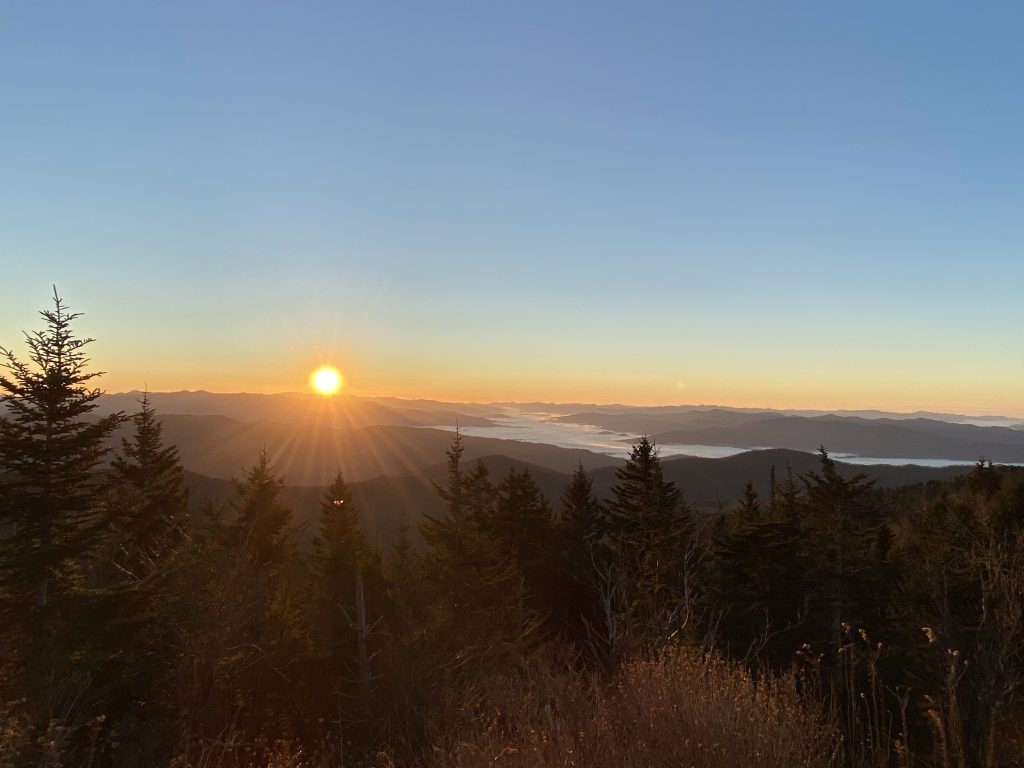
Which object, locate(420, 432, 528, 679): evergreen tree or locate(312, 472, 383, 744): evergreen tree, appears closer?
locate(312, 472, 383, 744): evergreen tree

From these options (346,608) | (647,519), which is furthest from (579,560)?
(346,608)

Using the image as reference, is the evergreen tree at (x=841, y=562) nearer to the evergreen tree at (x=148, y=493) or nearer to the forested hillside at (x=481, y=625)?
the forested hillside at (x=481, y=625)

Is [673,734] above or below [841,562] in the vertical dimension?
above

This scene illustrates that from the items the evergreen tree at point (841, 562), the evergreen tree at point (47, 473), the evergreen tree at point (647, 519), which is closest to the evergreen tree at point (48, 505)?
the evergreen tree at point (47, 473)

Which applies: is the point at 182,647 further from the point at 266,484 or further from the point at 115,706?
the point at 266,484

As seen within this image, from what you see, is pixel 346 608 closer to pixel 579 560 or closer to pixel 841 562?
pixel 579 560

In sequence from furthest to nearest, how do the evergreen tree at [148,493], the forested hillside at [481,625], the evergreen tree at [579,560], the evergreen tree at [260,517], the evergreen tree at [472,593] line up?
the evergreen tree at [579,560] < the evergreen tree at [472,593] < the evergreen tree at [260,517] < the evergreen tree at [148,493] < the forested hillside at [481,625]

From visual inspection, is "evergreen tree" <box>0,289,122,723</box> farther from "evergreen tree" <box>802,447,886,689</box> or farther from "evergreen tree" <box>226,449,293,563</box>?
"evergreen tree" <box>802,447,886,689</box>

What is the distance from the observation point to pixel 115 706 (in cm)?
1422

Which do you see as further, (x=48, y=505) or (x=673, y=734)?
(x=48, y=505)

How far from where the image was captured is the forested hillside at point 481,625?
19.7 ft

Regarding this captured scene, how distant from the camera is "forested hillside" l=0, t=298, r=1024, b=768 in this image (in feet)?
19.7

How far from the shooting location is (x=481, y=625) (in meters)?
24.0

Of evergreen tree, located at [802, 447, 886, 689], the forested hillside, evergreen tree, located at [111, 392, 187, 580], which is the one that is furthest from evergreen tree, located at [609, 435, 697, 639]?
evergreen tree, located at [111, 392, 187, 580]
